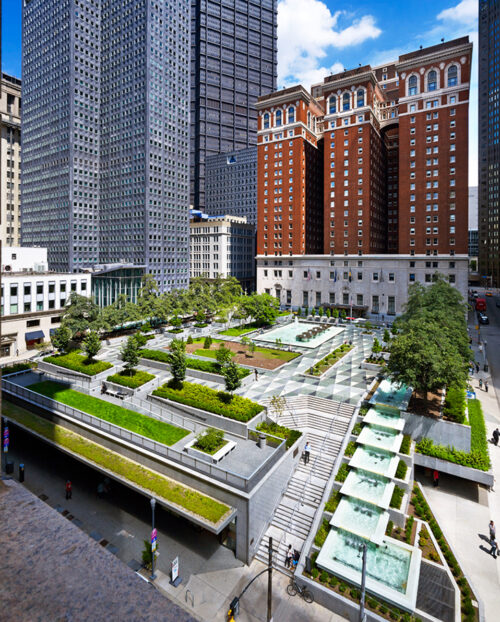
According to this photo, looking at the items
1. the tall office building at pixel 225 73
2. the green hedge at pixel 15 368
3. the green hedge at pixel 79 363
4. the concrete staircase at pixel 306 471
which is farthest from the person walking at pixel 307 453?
the tall office building at pixel 225 73

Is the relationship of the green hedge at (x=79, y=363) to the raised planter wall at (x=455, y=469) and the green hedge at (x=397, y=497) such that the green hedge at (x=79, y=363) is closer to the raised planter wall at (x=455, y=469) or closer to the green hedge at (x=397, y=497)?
the green hedge at (x=397, y=497)

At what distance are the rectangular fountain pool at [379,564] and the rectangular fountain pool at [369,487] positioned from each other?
9.21 ft

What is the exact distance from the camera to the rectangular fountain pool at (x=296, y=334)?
62562mm

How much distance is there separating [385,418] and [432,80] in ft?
267

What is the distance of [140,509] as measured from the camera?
27.7 meters

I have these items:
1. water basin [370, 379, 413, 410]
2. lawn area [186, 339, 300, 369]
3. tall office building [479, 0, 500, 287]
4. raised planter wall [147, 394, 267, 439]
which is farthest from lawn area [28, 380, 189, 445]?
tall office building [479, 0, 500, 287]

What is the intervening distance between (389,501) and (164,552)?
14.7 m

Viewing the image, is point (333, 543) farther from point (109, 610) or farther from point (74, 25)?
point (74, 25)

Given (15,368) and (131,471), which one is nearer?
(131,471)

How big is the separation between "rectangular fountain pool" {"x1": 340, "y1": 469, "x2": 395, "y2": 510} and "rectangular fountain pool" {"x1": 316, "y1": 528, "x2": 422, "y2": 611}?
281cm

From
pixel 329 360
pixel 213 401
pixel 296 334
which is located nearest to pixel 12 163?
pixel 296 334

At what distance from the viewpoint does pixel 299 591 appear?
21266 mm

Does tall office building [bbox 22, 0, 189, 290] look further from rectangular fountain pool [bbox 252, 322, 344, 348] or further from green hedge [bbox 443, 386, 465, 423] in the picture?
green hedge [bbox 443, 386, 465, 423]

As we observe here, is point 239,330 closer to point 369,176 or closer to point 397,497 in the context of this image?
point 397,497
